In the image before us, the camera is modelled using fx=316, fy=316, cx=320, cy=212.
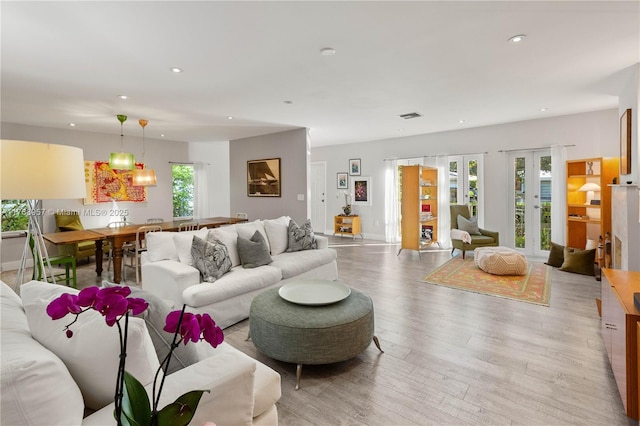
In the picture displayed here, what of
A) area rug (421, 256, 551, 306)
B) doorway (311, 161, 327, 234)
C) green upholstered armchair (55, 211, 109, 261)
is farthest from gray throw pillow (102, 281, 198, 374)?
doorway (311, 161, 327, 234)

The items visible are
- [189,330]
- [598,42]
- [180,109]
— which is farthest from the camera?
[180,109]

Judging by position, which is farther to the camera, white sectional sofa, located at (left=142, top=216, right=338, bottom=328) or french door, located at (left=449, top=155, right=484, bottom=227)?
french door, located at (left=449, top=155, right=484, bottom=227)

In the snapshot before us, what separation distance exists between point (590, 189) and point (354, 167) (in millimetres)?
4830

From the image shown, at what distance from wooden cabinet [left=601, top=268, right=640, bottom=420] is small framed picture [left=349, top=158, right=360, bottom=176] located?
6.28m

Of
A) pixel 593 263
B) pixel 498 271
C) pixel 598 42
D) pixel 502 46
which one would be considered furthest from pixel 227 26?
pixel 593 263

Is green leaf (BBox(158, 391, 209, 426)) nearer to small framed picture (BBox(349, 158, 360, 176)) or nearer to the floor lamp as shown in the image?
the floor lamp

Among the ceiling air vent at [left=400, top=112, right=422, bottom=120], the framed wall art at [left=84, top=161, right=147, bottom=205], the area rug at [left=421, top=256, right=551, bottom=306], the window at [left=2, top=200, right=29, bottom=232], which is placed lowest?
the area rug at [left=421, top=256, right=551, bottom=306]

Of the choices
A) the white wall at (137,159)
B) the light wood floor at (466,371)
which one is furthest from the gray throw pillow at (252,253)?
the white wall at (137,159)

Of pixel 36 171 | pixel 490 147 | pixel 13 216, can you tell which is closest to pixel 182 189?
pixel 13 216

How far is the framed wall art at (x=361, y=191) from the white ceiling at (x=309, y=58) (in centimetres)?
323

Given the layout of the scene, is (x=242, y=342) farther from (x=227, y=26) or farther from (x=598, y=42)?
(x=598, y=42)

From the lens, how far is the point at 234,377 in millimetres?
1224

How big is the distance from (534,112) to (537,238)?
2.30 meters

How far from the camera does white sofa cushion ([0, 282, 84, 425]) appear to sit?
82 centimetres
